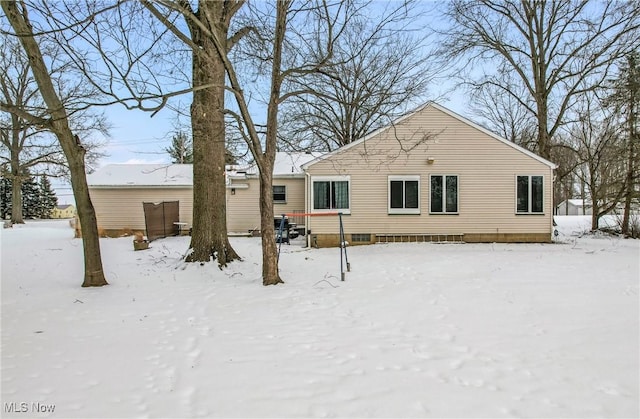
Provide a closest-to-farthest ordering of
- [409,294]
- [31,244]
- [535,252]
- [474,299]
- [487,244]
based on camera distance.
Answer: [474,299]
[409,294]
[535,252]
[487,244]
[31,244]

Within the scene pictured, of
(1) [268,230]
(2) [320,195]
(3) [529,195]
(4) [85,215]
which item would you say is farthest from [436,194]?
(4) [85,215]

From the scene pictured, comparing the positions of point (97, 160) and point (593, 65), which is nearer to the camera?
point (593, 65)

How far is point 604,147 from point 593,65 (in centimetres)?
348

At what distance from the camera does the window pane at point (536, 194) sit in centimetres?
1370

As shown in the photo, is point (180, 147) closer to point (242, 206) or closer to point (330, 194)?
point (242, 206)

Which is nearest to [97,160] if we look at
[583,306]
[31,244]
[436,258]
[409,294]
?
[31,244]

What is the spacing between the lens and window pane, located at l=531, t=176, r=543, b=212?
13703mm

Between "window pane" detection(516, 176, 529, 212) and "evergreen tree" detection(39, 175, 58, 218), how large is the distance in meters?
44.1

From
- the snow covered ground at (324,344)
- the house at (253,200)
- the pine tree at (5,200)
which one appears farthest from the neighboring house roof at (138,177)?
the pine tree at (5,200)

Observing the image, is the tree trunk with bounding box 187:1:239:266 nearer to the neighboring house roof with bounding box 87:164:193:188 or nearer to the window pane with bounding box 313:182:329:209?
the window pane with bounding box 313:182:329:209

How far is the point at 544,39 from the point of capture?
687 inches

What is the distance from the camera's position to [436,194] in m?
13.6

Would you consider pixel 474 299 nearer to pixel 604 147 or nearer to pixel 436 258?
pixel 436 258

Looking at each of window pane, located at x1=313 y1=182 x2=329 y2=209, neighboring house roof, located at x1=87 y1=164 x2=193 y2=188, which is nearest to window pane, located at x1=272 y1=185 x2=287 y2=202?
neighboring house roof, located at x1=87 y1=164 x2=193 y2=188
